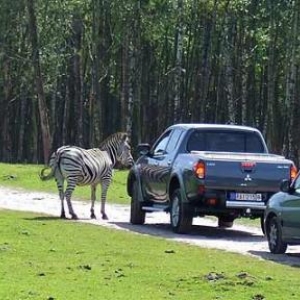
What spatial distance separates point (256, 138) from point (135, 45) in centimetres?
3566

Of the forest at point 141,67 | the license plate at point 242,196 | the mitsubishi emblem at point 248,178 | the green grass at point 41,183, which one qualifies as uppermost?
the forest at point 141,67

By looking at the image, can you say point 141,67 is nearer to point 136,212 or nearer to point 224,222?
point 136,212

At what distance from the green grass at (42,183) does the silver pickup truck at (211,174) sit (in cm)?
792

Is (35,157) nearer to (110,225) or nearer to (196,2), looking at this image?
(196,2)

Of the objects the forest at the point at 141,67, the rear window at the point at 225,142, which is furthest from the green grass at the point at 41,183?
the forest at the point at 141,67

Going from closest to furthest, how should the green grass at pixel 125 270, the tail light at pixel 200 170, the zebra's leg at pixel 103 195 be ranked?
1. the green grass at pixel 125 270
2. the tail light at pixel 200 170
3. the zebra's leg at pixel 103 195

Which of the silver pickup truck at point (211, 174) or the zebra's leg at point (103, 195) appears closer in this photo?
the silver pickup truck at point (211, 174)

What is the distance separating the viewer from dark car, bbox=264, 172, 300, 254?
669 inches

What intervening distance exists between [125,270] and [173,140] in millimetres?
8495

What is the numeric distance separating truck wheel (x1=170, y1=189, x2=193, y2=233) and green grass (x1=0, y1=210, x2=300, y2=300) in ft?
4.57

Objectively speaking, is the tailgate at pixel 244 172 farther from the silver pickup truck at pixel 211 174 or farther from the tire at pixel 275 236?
the tire at pixel 275 236

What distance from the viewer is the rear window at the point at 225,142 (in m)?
22.2

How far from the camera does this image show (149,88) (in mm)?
67812

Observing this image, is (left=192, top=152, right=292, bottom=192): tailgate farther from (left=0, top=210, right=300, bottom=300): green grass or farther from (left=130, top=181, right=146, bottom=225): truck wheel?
(left=130, top=181, right=146, bottom=225): truck wheel
